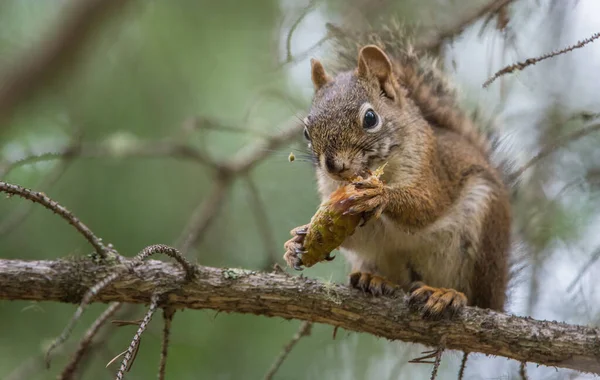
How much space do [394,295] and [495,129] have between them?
1394 millimetres

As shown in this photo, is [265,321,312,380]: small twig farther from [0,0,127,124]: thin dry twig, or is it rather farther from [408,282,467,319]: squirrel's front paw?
[0,0,127,124]: thin dry twig

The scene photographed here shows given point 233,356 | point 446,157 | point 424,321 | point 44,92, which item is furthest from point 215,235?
point 424,321

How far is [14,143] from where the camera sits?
3.60 m

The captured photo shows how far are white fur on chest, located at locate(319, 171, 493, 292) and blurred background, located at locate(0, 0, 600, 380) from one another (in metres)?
0.39

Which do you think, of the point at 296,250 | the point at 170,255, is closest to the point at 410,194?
the point at 296,250

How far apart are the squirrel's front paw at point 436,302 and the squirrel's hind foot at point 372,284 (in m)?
0.10

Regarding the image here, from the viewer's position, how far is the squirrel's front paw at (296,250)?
2.68 meters

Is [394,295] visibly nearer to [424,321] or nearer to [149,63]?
[424,321]

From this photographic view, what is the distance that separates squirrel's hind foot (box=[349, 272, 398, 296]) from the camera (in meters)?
2.88

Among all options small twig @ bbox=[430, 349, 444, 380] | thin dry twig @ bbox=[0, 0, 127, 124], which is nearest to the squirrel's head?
small twig @ bbox=[430, 349, 444, 380]

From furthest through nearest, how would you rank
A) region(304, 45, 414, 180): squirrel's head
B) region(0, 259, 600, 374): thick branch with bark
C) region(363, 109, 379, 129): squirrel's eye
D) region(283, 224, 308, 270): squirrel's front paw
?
region(363, 109, 379, 129): squirrel's eye
region(304, 45, 414, 180): squirrel's head
region(283, 224, 308, 270): squirrel's front paw
region(0, 259, 600, 374): thick branch with bark

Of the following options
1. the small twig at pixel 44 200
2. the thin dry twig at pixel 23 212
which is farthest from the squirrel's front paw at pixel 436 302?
the thin dry twig at pixel 23 212

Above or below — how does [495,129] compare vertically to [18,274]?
above

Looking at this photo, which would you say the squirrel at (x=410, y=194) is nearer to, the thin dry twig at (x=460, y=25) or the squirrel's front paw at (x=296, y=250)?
the squirrel's front paw at (x=296, y=250)
